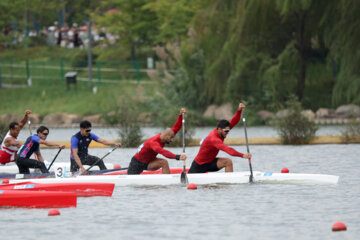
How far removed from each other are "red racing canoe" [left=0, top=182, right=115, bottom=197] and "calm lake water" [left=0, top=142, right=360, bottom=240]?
0.74 feet

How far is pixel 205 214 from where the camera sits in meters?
15.8

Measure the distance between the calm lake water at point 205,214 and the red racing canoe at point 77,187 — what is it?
0.74ft

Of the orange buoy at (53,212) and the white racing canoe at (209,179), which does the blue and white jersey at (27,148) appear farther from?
the orange buoy at (53,212)

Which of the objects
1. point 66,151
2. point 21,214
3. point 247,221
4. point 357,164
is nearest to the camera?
point 247,221

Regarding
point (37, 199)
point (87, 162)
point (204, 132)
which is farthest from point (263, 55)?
point (37, 199)

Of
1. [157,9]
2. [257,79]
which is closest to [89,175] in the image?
[257,79]

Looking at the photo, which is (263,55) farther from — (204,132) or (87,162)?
(87,162)

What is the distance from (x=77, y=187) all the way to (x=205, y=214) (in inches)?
153

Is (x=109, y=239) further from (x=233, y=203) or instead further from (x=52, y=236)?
(x=233, y=203)

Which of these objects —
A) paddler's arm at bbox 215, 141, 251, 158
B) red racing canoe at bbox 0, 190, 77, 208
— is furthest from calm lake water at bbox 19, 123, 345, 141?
red racing canoe at bbox 0, 190, 77, 208

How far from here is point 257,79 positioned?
4312cm

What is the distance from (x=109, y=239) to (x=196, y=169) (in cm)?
655

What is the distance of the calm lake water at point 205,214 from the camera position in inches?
545

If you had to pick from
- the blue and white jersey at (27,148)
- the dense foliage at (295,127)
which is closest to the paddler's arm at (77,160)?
the blue and white jersey at (27,148)
